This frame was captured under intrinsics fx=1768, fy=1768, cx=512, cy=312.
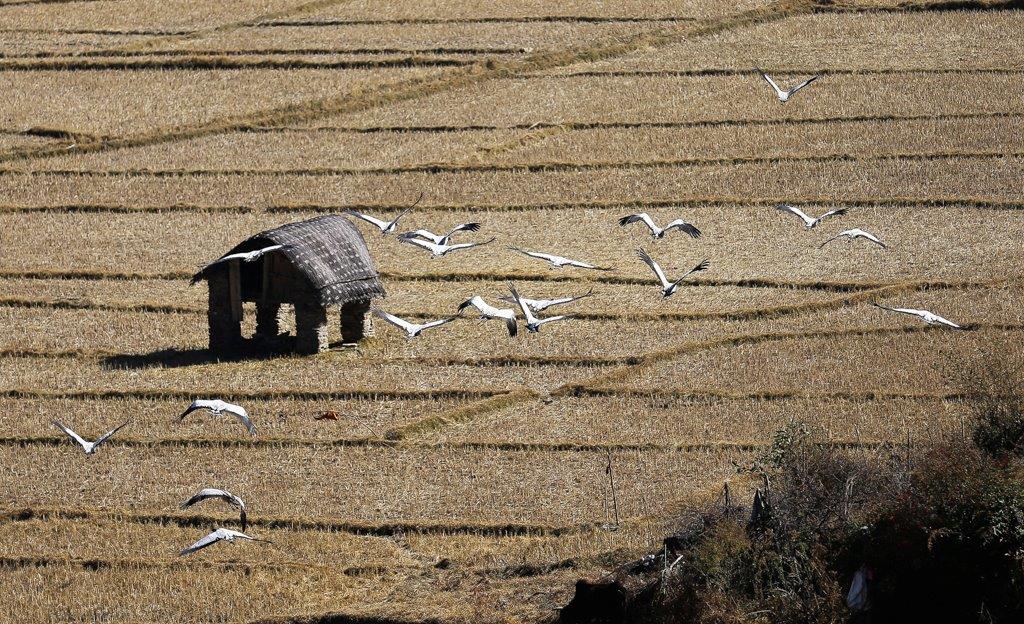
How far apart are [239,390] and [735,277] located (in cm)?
973

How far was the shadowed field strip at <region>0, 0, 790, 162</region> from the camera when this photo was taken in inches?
1591

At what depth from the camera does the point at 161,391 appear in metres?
27.0

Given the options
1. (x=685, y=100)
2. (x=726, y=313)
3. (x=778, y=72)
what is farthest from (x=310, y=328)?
(x=778, y=72)

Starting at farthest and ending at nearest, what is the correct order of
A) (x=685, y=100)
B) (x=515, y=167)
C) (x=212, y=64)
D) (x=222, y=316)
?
(x=212, y=64) → (x=685, y=100) → (x=515, y=167) → (x=222, y=316)

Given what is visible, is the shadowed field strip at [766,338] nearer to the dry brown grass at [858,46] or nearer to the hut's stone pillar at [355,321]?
the hut's stone pillar at [355,321]

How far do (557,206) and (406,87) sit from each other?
8315mm

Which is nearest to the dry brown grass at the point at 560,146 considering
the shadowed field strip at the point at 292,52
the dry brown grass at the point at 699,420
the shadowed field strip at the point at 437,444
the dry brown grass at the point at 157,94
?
the dry brown grass at the point at 157,94

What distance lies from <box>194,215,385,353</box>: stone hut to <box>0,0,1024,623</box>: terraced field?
670 mm

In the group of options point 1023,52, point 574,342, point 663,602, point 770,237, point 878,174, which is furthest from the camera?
point 1023,52

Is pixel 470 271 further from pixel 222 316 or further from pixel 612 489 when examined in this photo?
pixel 612 489

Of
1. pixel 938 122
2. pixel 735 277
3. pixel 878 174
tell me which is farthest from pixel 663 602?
pixel 938 122

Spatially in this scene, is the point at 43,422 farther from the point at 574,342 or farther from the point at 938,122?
the point at 938,122

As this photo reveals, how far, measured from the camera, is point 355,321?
98.7 feet

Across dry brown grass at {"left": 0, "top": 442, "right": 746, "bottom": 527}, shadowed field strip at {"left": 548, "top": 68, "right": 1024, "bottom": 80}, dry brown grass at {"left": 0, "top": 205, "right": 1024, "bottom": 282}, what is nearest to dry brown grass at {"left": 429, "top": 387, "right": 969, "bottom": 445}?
dry brown grass at {"left": 0, "top": 442, "right": 746, "bottom": 527}
